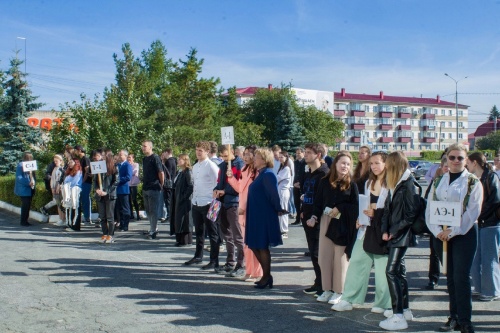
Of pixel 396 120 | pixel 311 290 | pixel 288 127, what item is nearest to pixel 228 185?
pixel 311 290

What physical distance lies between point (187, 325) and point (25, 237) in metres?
8.35

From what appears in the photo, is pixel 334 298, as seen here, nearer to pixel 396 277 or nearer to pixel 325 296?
pixel 325 296

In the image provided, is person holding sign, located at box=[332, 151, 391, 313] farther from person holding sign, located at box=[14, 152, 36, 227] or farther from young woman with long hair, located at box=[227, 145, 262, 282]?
person holding sign, located at box=[14, 152, 36, 227]

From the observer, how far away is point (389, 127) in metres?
121

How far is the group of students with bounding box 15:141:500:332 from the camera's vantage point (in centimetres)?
596

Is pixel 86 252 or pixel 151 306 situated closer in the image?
pixel 151 306

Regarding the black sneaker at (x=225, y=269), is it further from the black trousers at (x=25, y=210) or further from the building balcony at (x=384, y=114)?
the building balcony at (x=384, y=114)

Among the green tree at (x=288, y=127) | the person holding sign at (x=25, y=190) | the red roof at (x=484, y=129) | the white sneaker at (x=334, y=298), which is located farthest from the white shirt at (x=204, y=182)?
the red roof at (x=484, y=129)

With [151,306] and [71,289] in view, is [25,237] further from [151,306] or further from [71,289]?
[151,306]

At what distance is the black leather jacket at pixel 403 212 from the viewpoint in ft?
20.1

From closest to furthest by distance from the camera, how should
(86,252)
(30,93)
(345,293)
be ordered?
(345,293) < (86,252) < (30,93)

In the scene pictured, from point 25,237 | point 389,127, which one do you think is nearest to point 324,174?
point 25,237

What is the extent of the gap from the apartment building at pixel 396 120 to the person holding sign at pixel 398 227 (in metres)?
107

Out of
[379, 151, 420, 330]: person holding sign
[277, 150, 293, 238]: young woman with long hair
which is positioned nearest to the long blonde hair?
[379, 151, 420, 330]: person holding sign
